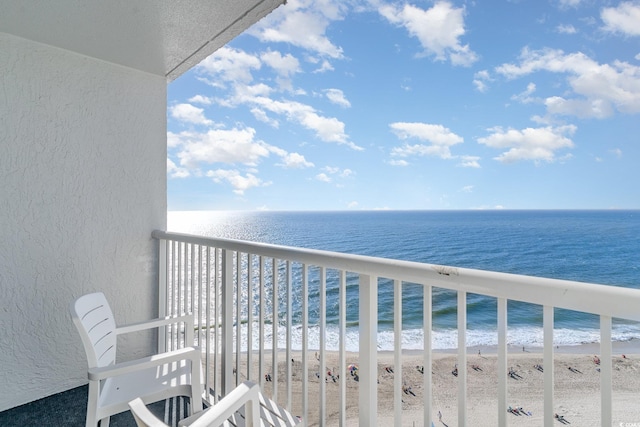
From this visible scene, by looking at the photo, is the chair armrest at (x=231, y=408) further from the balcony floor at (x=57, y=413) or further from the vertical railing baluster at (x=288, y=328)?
the balcony floor at (x=57, y=413)

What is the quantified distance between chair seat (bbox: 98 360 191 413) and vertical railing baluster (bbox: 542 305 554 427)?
1303 mm

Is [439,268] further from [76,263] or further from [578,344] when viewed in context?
[578,344]

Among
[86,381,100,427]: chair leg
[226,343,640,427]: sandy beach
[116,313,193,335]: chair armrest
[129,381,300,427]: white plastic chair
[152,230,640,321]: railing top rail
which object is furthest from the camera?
[226,343,640,427]: sandy beach

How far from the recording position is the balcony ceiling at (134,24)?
186 centimetres

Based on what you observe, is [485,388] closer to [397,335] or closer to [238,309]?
[238,309]

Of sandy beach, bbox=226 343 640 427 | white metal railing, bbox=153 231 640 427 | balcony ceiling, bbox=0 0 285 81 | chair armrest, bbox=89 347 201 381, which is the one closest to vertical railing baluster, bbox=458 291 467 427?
white metal railing, bbox=153 231 640 427

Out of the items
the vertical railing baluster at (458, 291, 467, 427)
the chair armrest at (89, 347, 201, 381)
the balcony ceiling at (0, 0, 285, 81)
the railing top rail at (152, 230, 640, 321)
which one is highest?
the balcony ceiling at (0, 0, 285, 81)

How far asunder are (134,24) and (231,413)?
2.12 m

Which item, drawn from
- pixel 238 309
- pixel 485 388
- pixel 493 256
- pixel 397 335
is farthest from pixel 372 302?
pixel 493 256

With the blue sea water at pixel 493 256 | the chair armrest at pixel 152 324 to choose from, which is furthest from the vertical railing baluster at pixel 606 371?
the blue sea water at pixel 493 256

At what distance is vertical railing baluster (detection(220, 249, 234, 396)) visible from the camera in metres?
2.02

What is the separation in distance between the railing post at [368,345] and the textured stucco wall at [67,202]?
210 cm

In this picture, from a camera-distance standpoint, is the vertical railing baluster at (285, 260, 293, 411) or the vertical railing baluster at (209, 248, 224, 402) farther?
the vertical railing baluster at (209, 248, 224, 402)

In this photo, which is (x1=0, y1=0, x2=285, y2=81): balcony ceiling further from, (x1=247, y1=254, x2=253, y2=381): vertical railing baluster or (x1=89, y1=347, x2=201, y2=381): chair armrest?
(x1=89, y1=347, x2=201, y2=381): chair armrest
